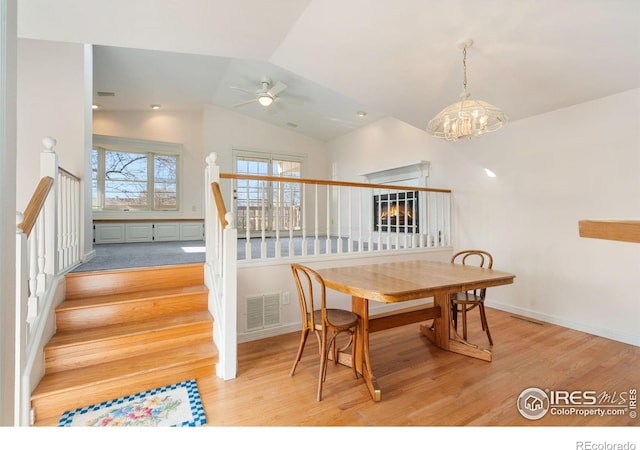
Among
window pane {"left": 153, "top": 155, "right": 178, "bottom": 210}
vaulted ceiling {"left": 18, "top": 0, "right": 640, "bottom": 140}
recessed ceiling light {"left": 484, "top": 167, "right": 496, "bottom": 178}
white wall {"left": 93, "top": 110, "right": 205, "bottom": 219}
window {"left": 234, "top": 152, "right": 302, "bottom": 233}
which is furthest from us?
window {"left": 234, "top": 152, "right": 302, "bottom": 233}

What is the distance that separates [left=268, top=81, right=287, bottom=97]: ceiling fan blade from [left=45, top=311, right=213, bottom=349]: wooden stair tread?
3704mm

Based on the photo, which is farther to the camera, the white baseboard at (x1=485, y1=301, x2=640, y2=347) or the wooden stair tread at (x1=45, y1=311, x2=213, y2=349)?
the white baseboard at (x1=485, y1=301, x2=640, y2=347)

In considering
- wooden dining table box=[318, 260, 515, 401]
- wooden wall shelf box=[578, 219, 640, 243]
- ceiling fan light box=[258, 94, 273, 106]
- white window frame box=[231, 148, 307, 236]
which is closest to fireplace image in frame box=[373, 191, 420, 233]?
wooden dining table box=[318, 260, 515, 401]

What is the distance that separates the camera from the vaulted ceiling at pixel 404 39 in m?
2.21

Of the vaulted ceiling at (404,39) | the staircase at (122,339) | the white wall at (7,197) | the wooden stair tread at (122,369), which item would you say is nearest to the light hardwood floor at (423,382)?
the wooden stair tread at (122,369)

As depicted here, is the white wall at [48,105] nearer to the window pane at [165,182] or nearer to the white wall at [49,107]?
the white wall at [49,107]

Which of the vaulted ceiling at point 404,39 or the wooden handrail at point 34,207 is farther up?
the vaulted ceiling at point 404,39

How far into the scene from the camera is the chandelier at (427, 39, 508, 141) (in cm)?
229

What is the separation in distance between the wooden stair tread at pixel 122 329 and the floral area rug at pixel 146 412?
449 millimetres

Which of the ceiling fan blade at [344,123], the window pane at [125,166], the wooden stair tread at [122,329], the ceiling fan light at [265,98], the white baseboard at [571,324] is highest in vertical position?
the ceiling fan blade at [344,123]

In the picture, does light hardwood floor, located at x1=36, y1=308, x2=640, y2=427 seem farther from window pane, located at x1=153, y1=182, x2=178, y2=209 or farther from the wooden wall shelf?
window pane, located at x1=153, y1=182, x2=178, y2=209

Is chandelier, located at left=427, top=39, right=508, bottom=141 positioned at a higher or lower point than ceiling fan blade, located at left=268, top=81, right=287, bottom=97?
lower

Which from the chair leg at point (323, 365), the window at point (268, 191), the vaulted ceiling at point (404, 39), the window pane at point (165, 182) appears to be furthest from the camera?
the window at point (268, 191)

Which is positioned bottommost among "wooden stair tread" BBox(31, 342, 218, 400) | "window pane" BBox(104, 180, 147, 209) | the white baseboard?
the white baseboard
